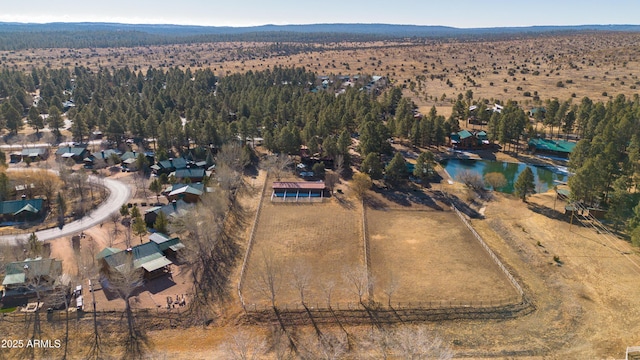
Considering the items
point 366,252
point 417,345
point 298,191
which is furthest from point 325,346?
point 298,191

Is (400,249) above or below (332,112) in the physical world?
below

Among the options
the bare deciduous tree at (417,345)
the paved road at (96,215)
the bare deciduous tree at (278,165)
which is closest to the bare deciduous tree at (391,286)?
the bare deciduous tree at (417,345)

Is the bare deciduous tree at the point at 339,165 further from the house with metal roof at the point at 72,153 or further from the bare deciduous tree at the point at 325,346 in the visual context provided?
the house with metal roof at the point at 72,153

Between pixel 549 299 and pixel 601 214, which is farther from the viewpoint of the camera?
pixel 601 214

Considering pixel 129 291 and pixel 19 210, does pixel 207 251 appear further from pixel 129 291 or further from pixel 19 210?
pixel 19 210

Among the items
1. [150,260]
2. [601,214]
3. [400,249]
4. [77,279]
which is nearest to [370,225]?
[400,249]

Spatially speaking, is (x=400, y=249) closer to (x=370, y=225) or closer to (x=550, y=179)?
(x=370, y=225)

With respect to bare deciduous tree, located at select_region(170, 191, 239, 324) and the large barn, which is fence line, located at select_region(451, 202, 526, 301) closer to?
the large barn
